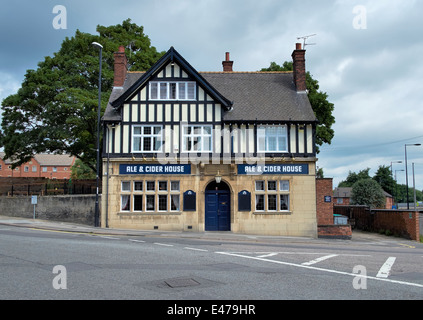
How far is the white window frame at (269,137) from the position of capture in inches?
933

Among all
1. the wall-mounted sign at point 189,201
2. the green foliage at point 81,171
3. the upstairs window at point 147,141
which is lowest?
the wall-mounted sign at point 189,201

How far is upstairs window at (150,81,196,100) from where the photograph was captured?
23906 millimetres

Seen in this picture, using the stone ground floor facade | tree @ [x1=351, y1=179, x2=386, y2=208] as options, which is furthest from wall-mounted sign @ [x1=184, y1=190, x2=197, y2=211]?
tree @ [x1=351, y1=179, x2=386, y2=208]

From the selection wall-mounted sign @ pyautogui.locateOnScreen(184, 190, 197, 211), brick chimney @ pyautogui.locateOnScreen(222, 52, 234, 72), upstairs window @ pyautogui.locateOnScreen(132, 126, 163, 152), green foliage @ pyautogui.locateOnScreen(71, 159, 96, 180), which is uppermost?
brick chimney @ pyautogui.locateOnScreen(222, 52, 234, 72)

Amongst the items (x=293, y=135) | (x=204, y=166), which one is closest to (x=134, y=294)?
(x=204, y=166)

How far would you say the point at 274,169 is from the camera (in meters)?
23.6

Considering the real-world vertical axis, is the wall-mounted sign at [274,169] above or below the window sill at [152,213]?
above

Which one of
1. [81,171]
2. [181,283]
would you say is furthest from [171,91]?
[81,171]

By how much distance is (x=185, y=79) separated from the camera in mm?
24078

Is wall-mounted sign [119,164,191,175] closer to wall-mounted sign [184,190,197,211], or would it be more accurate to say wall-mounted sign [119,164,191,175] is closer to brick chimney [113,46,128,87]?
wall-mounted sign [184,190,197,211]

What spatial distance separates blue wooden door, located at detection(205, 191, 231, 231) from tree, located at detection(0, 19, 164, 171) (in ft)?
42.0

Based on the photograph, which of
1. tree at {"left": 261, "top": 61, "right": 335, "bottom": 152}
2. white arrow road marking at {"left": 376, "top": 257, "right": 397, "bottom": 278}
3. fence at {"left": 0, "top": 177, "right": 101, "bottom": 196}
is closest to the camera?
white arrow road marking at {"left": 376, "top": 257, "right": 397, "bottom": 278}

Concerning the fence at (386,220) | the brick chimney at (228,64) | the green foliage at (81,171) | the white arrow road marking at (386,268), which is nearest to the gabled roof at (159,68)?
the brick chimney at (228,64)

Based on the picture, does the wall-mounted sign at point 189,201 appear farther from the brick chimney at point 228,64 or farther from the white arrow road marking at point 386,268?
the white arrow road marking at point 386,268
